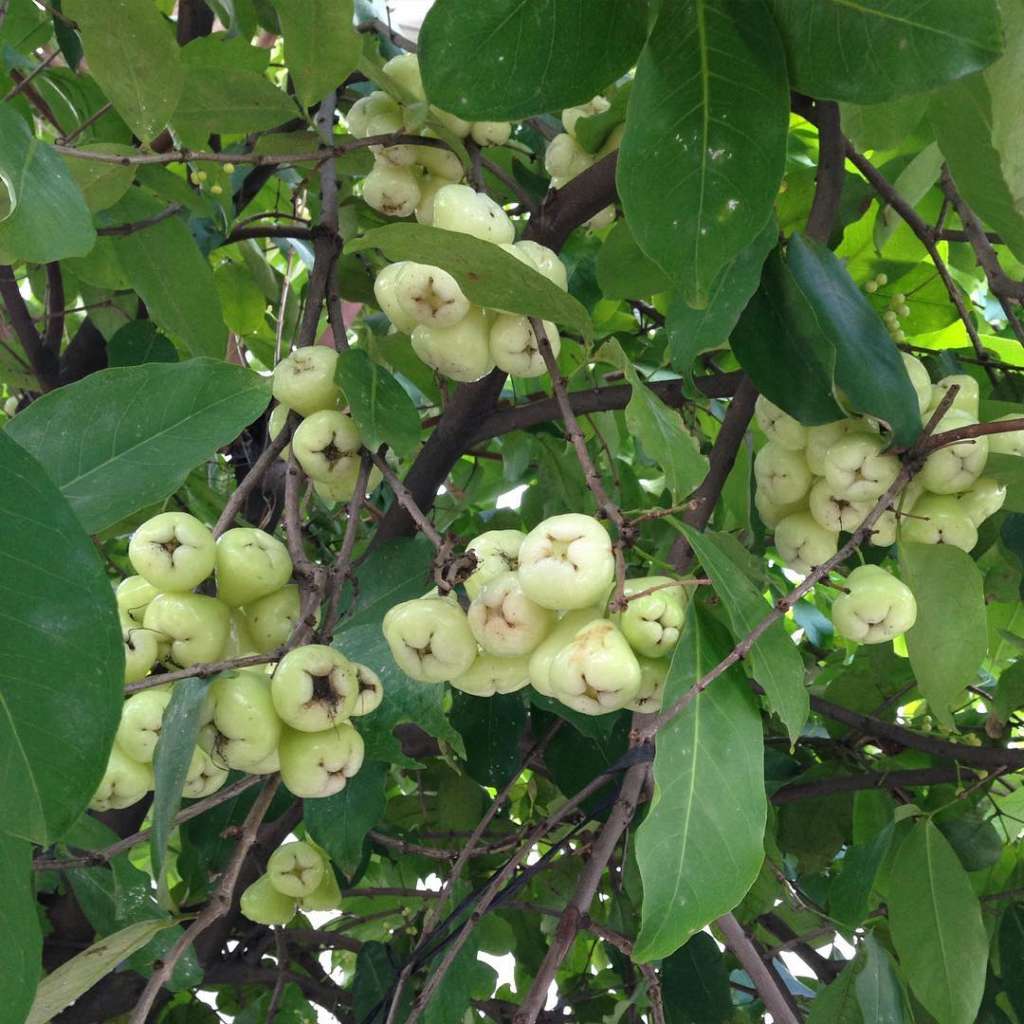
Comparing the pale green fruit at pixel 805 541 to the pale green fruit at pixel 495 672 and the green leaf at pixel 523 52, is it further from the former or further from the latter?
the green leaf at pixel 523 52

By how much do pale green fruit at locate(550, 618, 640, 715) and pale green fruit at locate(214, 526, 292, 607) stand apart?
0.25m

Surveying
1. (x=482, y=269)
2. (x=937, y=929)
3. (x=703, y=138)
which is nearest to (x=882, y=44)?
(x=703, y=138)

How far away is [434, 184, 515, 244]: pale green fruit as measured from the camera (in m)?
0.88

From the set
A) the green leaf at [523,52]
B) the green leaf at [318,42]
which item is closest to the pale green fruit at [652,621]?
the green leaf at [523,52]

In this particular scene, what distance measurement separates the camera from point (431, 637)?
81 cm

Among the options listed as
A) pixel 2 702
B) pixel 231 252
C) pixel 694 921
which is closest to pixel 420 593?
pixel 694 921

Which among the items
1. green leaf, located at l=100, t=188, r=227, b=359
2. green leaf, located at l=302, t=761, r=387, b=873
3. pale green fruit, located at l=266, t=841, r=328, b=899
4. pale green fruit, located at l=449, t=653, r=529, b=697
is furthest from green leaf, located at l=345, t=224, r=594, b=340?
pale green fruit, located at l=266, t=841, r=328, b=899

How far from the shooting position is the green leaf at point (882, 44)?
0.66 m

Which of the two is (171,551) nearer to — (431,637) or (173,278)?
(431,637)

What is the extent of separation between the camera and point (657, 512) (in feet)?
2.48

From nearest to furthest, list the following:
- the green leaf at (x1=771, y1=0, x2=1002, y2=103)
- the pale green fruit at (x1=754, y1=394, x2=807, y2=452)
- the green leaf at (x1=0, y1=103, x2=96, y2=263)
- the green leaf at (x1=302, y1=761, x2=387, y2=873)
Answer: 1. the green leaf at (x1=771, y1=0, x2=1002, y2=103)
2. the green leaf at (x1=0, y1=103, x2=96, y2=263)
3. the pale green fruit at (x1=754, y1=394, x2=807, y2=452)
4. the green leaf at (x1=302, y1=761, x2=387, y2=873)

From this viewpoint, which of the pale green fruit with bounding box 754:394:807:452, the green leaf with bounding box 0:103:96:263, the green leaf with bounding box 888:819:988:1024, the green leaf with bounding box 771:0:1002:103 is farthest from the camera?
the green leaf with bounding box 888:819:988:1024

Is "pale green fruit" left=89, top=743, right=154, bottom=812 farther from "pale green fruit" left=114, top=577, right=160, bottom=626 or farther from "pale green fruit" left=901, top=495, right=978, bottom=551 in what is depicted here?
"pale green fruit" left=901, top=495, right=978, bottom=551

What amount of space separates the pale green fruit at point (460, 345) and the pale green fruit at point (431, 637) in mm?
202
